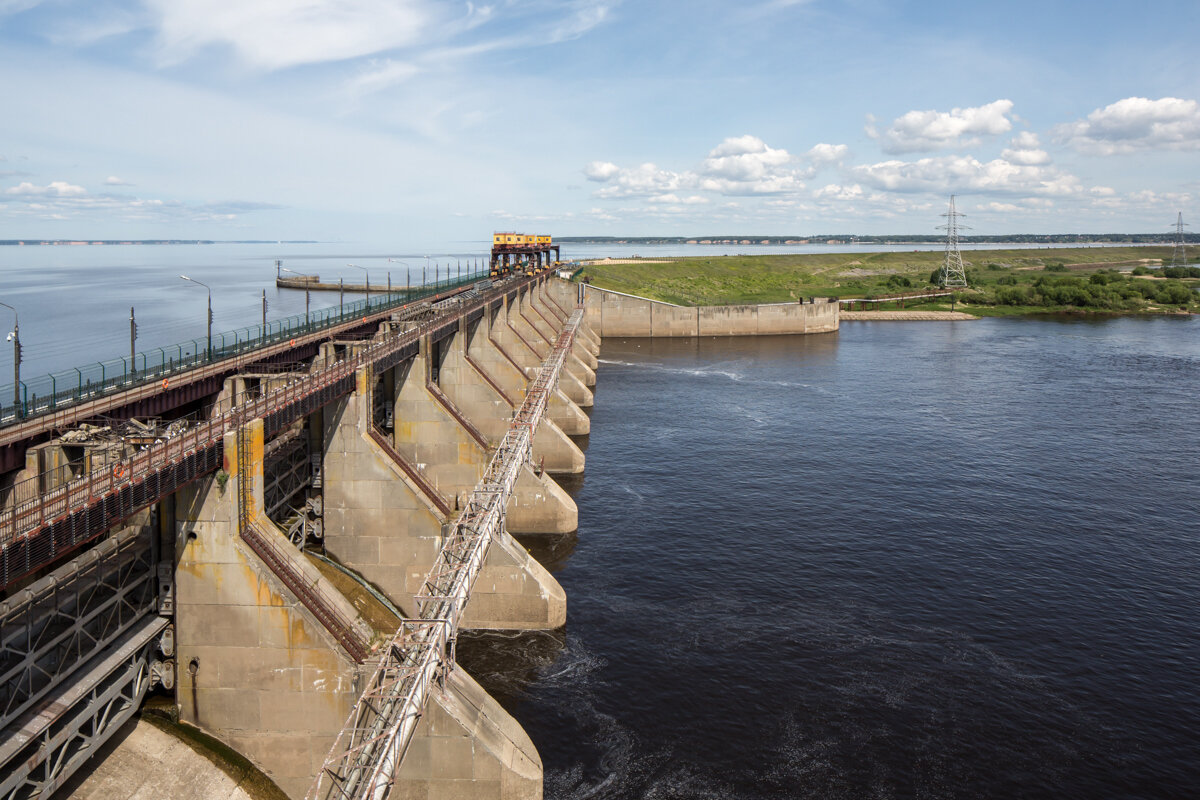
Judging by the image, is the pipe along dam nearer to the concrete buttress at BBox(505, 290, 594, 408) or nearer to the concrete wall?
the concrete buttress at BBox(505, 290, 594, 408)

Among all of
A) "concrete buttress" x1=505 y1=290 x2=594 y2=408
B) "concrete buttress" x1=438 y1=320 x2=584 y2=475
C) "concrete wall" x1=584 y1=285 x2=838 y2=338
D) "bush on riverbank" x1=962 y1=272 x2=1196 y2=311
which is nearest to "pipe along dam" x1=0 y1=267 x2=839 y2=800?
"concrete buttress" x1=438 y1=320 x2=584 y2=475

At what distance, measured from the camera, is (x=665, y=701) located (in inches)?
1300

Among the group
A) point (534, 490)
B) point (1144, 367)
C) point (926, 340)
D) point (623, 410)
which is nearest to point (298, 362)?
point (534, 490)

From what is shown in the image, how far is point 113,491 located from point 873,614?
3148cm

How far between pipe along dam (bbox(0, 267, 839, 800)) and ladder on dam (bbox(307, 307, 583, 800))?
98mm

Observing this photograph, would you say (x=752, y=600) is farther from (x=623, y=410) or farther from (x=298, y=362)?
(x=623, y=410)

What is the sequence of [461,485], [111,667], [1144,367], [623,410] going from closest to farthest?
[111,667], [461,485], [623,410], [1144,367]

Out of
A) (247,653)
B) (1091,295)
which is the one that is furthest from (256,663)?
(1091,295)

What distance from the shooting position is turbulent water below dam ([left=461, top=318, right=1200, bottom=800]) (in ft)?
97.5

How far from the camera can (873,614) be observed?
3997 cm

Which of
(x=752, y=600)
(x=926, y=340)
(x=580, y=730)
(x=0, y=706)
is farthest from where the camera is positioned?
(x=926, y=340)

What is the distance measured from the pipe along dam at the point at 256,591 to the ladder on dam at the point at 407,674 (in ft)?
0.32

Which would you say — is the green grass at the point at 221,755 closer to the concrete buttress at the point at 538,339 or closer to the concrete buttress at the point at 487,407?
the concrete buttress at the point at 487,407

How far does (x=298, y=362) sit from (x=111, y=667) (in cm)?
2919
